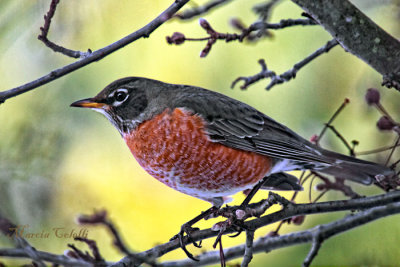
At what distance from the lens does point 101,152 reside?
3896 millimetres

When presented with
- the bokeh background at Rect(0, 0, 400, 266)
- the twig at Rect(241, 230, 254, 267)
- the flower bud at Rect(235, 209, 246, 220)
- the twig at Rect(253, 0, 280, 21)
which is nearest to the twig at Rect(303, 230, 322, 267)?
the bokeh background at Rect(0, 0, 400, 266)

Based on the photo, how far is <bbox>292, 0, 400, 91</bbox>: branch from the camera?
7.71ft

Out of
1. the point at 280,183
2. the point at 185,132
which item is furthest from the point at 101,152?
the point at 280,183

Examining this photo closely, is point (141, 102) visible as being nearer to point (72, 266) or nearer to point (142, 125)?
point (142, 125)

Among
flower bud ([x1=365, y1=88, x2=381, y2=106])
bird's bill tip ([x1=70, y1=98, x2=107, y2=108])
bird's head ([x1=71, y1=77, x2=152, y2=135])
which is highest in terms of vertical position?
bird's head ([x1=71, y1=77, x2=152, y2=135])

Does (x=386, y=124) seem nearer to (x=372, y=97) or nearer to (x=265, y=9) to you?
(x=372, y=97)

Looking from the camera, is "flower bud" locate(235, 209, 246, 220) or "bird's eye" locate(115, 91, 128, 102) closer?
"flower bud" locate(235, 209, 246, 220)

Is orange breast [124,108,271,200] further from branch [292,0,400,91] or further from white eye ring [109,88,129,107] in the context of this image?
branch [292,0,400,91]

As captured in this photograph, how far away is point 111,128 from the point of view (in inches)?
160

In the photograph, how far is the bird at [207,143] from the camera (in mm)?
2928

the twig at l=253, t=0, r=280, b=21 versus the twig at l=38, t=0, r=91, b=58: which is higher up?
the twig at l=253, t=0, r=280, b=21

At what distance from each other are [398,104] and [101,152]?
6.76 ft

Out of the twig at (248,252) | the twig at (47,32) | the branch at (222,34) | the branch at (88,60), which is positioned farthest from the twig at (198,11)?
the twig at (248,252)

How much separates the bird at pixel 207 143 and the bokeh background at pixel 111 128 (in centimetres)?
30
